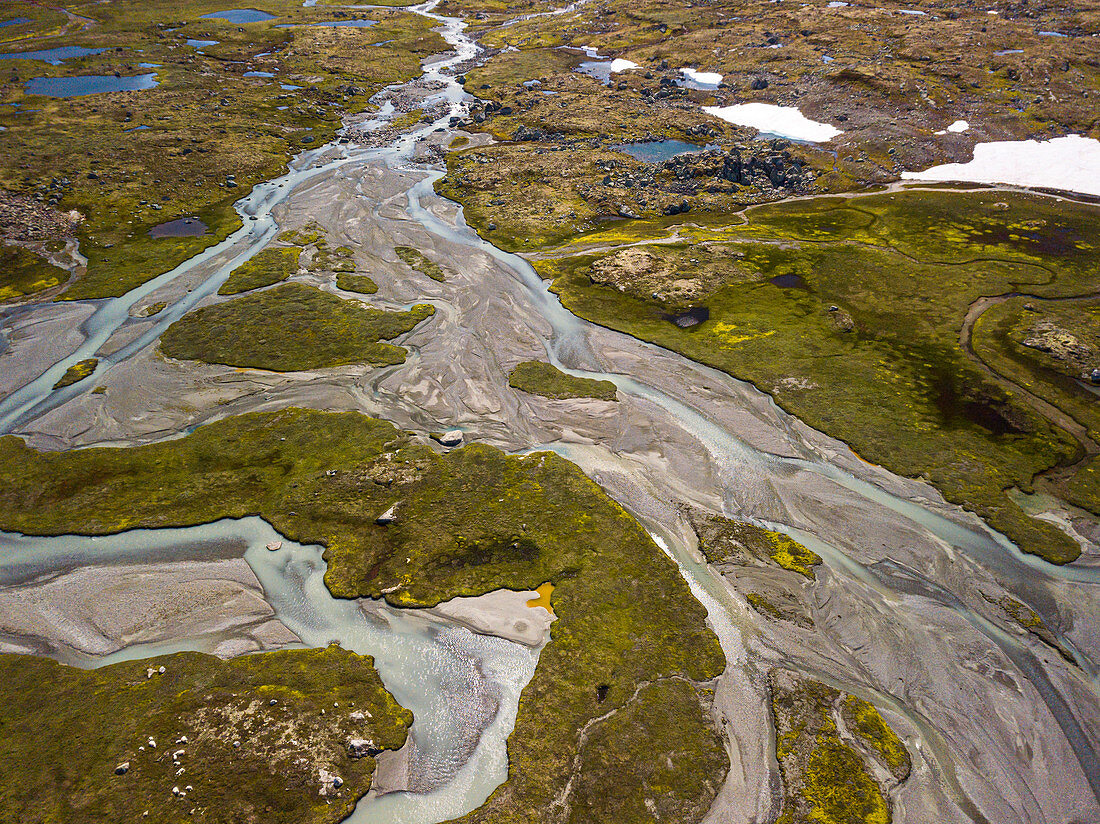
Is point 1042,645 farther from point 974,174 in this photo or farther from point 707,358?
point 974,174

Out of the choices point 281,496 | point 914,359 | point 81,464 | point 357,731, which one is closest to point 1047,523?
point 914,359

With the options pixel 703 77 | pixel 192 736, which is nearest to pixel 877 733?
pixel 192 736

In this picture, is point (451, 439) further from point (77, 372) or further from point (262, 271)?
point (262, 271)

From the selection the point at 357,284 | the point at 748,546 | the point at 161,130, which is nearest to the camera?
the point at 748,546

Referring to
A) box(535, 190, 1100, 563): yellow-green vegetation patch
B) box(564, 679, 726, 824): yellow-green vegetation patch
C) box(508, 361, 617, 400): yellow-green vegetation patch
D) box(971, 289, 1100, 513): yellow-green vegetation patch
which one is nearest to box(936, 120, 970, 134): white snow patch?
box(535, 190, 1100, 563): yellow-green vegetation patch

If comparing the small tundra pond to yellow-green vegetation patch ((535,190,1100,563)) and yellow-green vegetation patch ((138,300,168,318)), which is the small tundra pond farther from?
yellow-green vegetation patch ((535,190,1100,563))

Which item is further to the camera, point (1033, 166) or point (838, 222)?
point (1033, 166)

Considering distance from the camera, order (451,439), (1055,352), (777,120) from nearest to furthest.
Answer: (451,439) < (1055,352) < (777,120)
